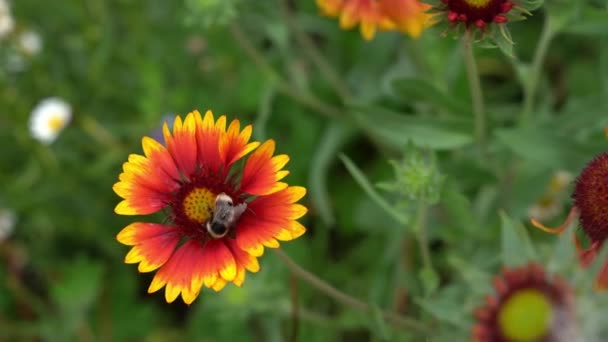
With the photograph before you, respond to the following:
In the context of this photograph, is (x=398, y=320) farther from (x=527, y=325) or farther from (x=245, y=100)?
(x=245, y=100)

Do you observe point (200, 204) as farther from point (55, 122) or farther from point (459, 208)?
point (55, 122)

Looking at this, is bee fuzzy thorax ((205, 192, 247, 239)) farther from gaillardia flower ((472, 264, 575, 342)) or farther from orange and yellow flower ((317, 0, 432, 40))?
orange and yellow flower ((317, 0, 432, 40))

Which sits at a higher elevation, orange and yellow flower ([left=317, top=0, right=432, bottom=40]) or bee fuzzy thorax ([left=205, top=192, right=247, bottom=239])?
orange and yellow flower ([left=317, top=0, right=432, bottom=40])

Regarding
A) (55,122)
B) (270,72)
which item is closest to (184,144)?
(270,72)

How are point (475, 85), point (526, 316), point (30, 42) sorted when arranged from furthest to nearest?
point (30, 42)
point (475, 85)
point (526, 316)

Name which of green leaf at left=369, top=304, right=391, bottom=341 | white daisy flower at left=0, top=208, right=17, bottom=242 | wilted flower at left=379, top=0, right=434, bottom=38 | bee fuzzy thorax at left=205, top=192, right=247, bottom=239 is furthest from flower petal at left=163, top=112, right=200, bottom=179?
white daisy flower at left=0, top=208, right=17, bottom=242

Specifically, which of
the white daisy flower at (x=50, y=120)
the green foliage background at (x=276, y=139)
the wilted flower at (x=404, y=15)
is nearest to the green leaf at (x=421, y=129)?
the green foliage background at (x=276, y=139)
